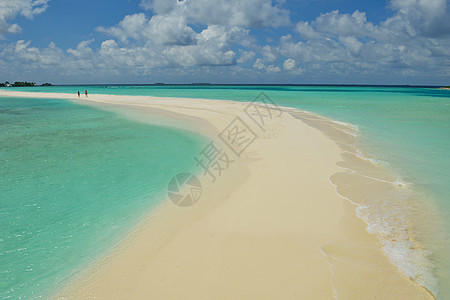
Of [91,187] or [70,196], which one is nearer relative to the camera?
[70,196]

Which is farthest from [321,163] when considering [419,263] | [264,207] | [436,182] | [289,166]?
[419,263]

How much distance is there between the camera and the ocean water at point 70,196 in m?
4.30

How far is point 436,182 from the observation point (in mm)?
7355

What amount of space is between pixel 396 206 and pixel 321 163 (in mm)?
3189

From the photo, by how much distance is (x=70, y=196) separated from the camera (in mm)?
6914

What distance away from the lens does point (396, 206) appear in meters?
5.90

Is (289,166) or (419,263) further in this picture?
(289,166)

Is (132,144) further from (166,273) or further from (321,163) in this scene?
(166,273)

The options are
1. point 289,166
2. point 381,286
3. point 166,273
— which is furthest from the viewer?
point 289,166

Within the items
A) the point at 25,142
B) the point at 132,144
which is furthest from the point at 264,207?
the point at 25,142

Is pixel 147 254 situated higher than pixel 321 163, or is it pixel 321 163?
pixel 321 163

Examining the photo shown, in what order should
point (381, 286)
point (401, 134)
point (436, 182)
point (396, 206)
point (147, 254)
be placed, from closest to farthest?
point (381, 286)
point (147, 254)
point (396, 206)
point (436, 182)
point (401, 134)

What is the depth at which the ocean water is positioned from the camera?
4.30 metres

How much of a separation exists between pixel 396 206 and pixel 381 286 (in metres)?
2.97
